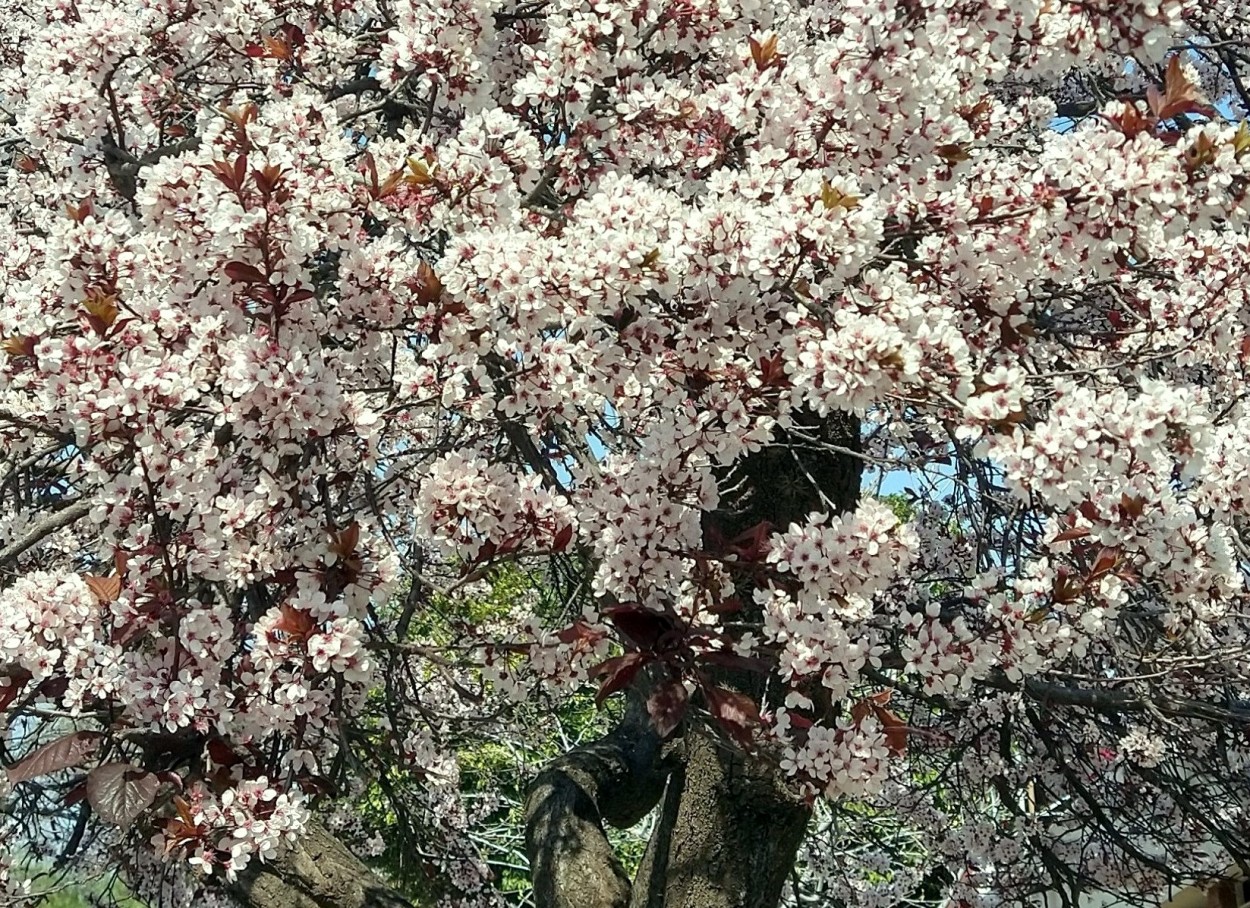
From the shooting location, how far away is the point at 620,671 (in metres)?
2.68

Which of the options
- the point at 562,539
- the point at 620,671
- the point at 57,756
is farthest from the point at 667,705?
the point at 57,756

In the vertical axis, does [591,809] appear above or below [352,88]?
below

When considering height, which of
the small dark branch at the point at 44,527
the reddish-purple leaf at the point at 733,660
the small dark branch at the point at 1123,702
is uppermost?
the small dark branch at the point at 1123,702

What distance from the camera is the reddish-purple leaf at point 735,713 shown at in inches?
108

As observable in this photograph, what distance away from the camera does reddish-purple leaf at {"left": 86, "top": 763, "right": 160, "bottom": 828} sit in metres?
2.69

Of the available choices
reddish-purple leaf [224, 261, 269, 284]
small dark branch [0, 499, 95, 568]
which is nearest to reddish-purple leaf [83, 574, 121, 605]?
small dark branch [0, 499, 95, 568]

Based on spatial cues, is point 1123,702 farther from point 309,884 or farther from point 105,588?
point 105,588

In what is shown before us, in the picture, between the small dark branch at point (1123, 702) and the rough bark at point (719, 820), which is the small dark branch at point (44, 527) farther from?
the small dark branch at point (1123, 702)

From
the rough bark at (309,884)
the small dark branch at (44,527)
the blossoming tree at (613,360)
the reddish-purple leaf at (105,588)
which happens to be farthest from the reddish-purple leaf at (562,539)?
the rough bark at (309,884)

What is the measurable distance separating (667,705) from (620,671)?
12 cm

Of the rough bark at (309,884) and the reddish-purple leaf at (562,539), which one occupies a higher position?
the reddish-purple leaf at (562,539)

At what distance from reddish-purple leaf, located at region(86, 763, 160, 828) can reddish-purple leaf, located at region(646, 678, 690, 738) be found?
112 cm

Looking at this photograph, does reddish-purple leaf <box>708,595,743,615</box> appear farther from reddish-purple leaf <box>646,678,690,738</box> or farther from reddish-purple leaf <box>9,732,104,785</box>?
reddish-purple leaf <box>9,732,104,785</box>

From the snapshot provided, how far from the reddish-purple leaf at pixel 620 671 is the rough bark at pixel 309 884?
141 centimetres
